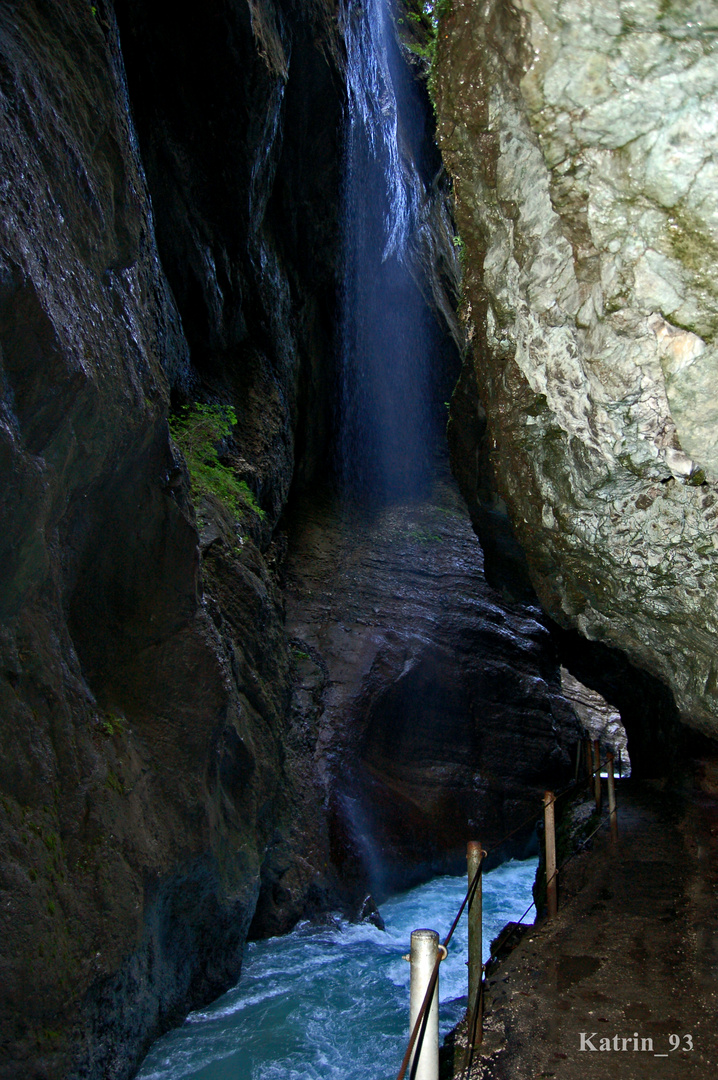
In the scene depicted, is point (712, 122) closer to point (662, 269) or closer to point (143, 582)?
point (662, 269)

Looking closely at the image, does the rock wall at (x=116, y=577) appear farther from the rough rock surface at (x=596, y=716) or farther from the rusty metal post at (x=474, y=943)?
the rough rock surface at (x=596, y=716)

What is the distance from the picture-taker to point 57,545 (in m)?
5.54

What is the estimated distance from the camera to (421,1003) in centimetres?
258

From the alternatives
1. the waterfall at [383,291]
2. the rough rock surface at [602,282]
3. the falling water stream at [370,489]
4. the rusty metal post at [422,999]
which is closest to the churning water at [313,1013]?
the falling water stream at [370,489]

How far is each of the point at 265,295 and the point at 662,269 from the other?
10114mm

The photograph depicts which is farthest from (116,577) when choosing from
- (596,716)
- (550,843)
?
(596,716)

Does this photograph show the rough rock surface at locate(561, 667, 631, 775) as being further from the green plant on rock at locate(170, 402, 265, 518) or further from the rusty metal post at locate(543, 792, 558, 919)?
the rusty metal post at locate(543, 792, 558, 919)

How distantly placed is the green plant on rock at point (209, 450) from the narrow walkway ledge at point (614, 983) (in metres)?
6.85

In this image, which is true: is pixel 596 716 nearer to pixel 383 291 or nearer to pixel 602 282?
pixel 383 291

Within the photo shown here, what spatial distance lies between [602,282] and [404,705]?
35.2 feet

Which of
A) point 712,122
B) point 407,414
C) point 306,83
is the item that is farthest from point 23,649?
point 407,414

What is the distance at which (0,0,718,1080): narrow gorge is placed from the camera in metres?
4.68

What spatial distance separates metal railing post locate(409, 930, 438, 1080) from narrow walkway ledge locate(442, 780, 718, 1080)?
1.47 metres

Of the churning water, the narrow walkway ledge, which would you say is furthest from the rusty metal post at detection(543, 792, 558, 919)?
the churning water
